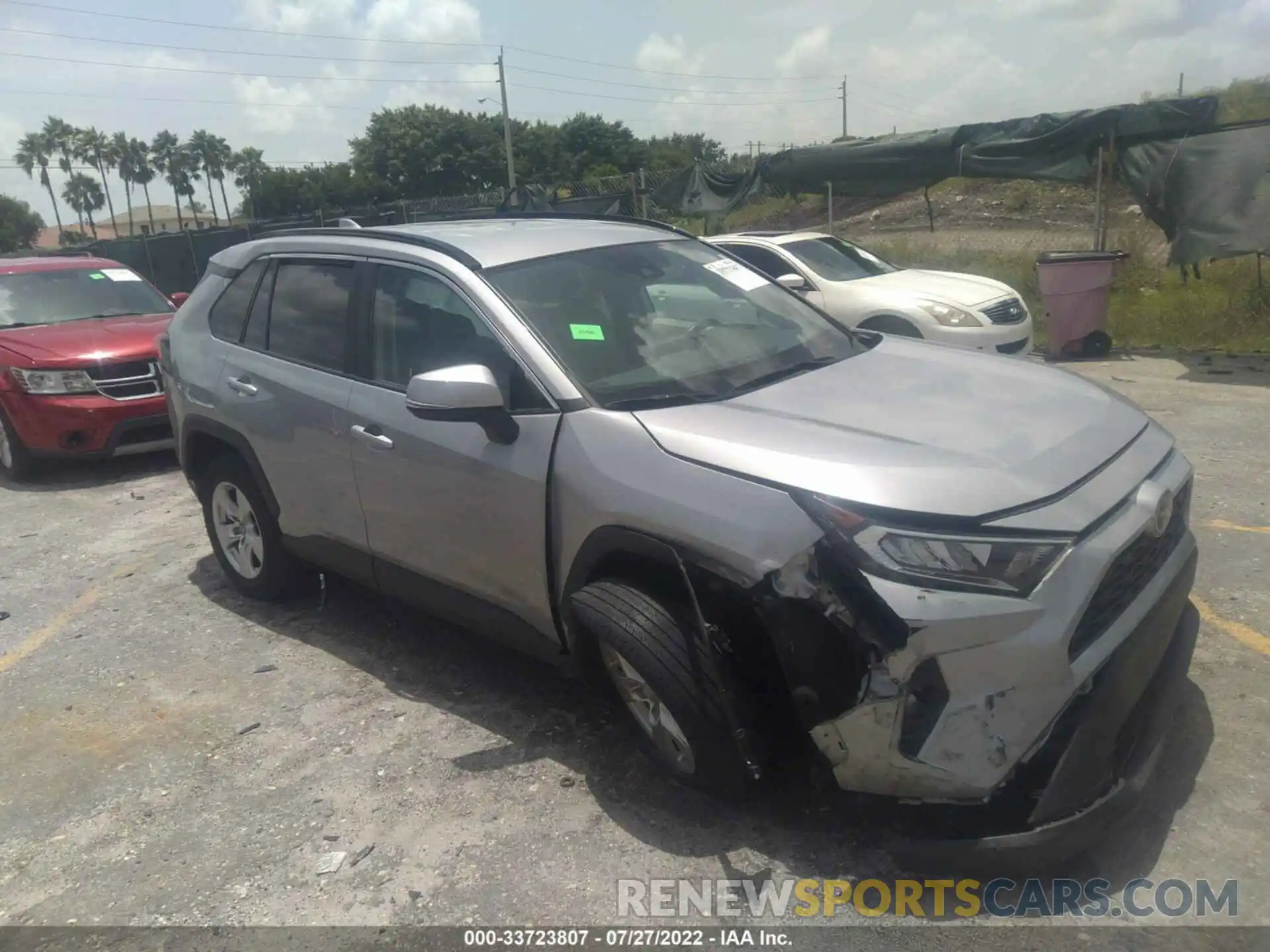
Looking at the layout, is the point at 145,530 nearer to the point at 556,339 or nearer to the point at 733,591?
the point at 556,339

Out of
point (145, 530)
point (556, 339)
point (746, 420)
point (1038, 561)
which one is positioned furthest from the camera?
point (145, 530)

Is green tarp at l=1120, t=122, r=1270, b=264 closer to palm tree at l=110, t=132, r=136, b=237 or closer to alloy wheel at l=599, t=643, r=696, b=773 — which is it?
alloy wheel at l=599, t=643, r=696, b=773

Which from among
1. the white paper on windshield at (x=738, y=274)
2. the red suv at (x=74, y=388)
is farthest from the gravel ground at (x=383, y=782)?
the red suv at (x=74, y=388)

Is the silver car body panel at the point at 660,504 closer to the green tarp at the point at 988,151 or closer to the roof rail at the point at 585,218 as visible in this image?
the roof rail at the point at 585,218

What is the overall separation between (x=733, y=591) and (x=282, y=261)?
10.0 ft

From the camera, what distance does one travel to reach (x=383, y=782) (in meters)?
3.45

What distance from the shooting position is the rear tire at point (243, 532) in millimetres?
4766

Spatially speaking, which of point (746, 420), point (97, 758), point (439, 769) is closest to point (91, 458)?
point (97, 758)

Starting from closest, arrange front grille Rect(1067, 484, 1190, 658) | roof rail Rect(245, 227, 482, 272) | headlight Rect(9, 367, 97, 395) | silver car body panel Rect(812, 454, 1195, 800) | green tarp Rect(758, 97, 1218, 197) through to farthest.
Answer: silver car body panel Rect(812, 454, 1195, 800) → front grille Rect(1067, 484, 1190, 658) → roof rail Rect(245, 227, 482, 272) → headlight Rect(9, 367, 97, 395) → green tarp Rect(758, 97, 1218, 197)

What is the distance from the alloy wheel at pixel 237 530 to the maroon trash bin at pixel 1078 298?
8.52m

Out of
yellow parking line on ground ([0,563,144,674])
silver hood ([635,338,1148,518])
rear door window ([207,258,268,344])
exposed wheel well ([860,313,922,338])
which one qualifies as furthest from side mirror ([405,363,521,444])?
exposed wheel well ([860,313,922,338])

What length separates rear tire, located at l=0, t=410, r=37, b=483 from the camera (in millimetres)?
7750

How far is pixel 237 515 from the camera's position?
198 inches

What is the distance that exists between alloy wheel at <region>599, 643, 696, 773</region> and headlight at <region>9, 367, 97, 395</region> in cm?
620
